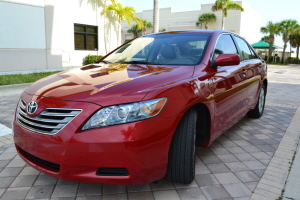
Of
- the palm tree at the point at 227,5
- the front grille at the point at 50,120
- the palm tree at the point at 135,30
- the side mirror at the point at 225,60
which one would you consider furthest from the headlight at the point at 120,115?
the palm tree at the point at 135,30

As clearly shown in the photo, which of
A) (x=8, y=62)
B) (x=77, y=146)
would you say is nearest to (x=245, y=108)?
(x=77, y=146)

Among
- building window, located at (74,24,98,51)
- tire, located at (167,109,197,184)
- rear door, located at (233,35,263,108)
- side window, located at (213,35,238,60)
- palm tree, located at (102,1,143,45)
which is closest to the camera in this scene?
tire, located at (167,109,197,184)

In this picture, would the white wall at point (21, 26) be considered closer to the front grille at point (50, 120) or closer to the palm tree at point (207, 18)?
the front grille at point (50, 120)

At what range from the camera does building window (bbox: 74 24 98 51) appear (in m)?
14.2

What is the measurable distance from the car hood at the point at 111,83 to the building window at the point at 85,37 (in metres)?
12.3

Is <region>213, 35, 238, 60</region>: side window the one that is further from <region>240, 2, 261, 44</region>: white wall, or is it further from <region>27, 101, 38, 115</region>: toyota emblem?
<region>240, 2, 261, 44</region>: white wall

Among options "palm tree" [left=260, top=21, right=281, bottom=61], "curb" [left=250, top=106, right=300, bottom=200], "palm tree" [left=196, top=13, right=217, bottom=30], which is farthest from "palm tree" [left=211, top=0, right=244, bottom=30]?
"curb" [left=250, top=106, right=300, bottom=200]

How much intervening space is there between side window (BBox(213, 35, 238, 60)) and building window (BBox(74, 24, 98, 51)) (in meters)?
11.9

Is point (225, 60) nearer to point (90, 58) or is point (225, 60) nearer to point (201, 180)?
point (201, 180)

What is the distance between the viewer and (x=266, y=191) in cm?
247

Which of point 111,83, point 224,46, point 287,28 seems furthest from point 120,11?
point 287,28

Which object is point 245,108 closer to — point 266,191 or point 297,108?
point 266,191

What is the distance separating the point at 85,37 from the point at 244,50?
1204 centimetres

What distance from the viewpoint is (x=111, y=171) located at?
1.99 meters
